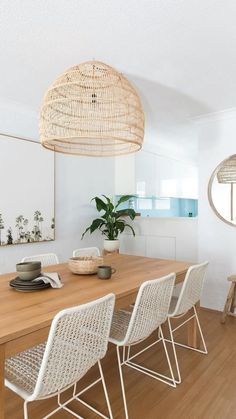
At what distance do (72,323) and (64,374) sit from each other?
0.82ft

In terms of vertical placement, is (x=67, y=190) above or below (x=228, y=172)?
below

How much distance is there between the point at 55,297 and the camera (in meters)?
1.58

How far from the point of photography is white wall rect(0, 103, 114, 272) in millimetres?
3059

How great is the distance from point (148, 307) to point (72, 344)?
0.58 meters

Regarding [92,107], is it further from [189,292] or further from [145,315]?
[189,292]

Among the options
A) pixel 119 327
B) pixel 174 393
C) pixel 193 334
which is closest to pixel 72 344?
pixel 119 327

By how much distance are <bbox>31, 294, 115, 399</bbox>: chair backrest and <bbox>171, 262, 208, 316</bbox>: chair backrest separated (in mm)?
808

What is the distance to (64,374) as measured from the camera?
4.12ft

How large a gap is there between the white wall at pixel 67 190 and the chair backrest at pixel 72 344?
194 cm

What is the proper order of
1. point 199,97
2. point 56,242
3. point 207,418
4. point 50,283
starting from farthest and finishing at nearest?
point 56,242, point 199,97, point 50,283, point 207,418

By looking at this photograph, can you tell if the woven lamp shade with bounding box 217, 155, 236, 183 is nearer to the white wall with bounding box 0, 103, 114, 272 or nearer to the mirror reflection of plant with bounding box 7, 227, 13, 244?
the white wall with bounding box 0, 103, 114, 272

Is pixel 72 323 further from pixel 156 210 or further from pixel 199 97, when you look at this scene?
pixel 156 210

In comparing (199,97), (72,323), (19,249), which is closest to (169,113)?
(199,97)

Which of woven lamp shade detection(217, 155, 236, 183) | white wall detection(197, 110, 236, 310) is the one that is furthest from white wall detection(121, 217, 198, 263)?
woven lamp shade detection(217, 155, 236, 183)
